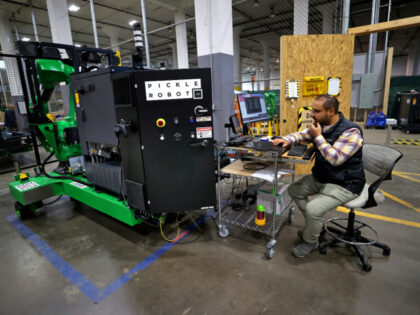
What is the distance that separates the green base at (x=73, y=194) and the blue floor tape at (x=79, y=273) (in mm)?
400

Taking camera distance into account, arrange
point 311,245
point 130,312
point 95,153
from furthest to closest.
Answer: point 95,153 < point 311,245 < point 130,312

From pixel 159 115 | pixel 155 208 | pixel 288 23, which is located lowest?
pixel 155 208

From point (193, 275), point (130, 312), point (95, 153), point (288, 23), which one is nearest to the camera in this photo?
point (130, 312)

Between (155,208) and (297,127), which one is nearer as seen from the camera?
(155,208)

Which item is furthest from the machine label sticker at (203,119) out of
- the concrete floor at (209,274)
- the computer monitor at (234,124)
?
the concrete floor at (209,274)

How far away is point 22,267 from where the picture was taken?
2.35 meters

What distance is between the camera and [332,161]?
2004mm

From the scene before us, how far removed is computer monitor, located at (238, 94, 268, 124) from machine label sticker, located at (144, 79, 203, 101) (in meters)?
0.92

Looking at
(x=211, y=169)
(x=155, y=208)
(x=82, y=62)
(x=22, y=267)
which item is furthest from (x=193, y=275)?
(x=82, y=62)

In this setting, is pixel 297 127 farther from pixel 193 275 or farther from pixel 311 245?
pixel 193 275

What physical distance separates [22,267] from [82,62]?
8.63 ft

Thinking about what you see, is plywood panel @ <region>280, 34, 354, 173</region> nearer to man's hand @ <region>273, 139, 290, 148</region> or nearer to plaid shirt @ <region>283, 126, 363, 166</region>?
man's hand @ <region>273, 139, 290, 148</region>

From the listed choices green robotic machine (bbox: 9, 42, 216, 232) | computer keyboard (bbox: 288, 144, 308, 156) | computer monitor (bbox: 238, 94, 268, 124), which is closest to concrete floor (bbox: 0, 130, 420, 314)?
green robotic machine (bbox: 9, 42, 216, 232)

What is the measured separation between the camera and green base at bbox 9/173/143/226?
2582mm
